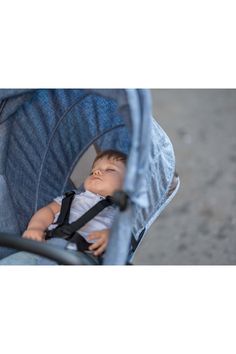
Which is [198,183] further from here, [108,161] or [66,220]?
[66,220]

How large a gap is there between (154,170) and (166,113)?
204cm

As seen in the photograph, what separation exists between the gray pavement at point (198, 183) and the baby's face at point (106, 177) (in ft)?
3.48

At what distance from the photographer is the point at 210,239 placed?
2887 millimetres

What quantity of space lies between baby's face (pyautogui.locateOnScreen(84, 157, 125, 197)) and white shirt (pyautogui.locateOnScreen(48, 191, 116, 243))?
0.02 metres

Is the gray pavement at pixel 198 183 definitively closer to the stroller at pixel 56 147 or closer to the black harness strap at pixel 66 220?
the stroller at pixel 56 147

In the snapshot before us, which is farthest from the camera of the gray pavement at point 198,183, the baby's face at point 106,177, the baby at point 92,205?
the gray pavement at point 198,183

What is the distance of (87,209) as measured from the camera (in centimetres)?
175

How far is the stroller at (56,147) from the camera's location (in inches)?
65.5

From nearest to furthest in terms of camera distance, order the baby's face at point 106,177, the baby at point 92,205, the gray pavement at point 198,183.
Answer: the baby at point 92,205
the baby's face at point 106,177
the gray pavement at point 198,183

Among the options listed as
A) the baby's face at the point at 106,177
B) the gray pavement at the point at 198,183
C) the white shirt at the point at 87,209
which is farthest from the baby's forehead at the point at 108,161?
the gray pavement at the point at 198,183

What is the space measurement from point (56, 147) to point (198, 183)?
1464 mm

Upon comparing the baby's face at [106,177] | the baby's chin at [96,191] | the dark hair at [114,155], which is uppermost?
the dark hair at [114,155]
